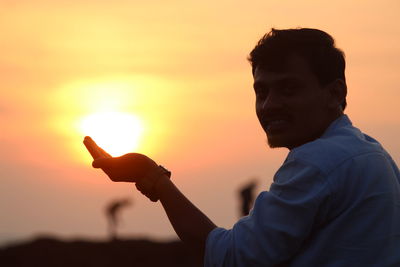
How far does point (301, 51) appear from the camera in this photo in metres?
3.27

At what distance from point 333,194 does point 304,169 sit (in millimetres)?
130

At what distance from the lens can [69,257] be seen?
1537 cm

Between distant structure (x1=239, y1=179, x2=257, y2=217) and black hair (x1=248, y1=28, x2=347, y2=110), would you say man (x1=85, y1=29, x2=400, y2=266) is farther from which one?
distant structure (x1=239, y1=179, x2=257, y2=217)

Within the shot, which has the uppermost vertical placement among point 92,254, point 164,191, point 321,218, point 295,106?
point 92,254

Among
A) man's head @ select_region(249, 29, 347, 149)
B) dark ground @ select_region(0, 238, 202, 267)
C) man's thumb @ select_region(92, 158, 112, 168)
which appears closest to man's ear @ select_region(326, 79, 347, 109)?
man's head @ select_region(249, 29, 347, 149)

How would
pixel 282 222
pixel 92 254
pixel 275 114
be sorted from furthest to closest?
pixel 92 254 < pixel 275 114 < pixel 282 222

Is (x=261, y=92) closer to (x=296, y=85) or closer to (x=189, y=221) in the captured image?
(x=296, y=85)

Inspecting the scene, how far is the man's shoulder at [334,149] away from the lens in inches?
117

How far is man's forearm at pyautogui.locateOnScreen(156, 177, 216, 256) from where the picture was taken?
3.13 metres

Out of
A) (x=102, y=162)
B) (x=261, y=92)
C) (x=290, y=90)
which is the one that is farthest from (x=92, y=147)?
(x=290, y=90)

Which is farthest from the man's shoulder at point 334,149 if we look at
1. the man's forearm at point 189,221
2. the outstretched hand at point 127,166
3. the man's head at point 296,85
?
the outstretched hand at point 127,166

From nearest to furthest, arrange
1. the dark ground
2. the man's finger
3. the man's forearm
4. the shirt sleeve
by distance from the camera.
→ 1. the shirt sleeve
2. the man's forearm
3. the man's finger
4. the dark ground

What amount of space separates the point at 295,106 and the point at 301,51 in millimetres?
216

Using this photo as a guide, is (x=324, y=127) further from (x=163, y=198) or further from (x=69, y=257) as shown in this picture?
(x=69, y=257)
